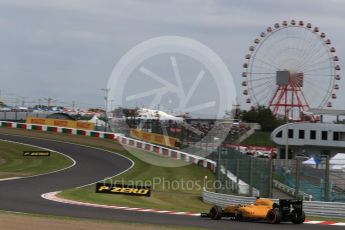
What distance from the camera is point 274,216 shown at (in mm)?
16281

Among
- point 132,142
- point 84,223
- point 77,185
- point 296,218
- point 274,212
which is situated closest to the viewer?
point 84,223

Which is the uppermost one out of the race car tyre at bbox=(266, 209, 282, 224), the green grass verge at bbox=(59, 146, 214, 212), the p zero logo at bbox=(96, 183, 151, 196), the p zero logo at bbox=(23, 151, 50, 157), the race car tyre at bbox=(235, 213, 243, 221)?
the race car tyre at bbox=(266, 209, 282, 224)

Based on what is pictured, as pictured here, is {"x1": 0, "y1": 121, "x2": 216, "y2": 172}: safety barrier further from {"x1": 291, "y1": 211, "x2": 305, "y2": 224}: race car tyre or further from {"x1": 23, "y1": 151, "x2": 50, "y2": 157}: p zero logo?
{"x1": 291, "y1": 211, "x2": 305, "y2": 224}: race car tyre

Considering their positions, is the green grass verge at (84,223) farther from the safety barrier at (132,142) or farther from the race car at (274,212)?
the safety barrier at (132,142)

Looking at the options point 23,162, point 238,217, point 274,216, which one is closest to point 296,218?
point 274,216

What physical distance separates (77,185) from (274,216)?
57.0ft

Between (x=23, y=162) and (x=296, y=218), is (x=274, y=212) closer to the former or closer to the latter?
(x=296, y=218)

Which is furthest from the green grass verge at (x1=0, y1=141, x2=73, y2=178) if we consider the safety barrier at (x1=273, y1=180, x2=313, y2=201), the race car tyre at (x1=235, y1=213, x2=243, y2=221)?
the race car tyre at (x1=235, y1=213, x2=243, y2=221)

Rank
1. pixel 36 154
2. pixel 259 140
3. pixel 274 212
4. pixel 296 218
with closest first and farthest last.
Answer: pixel 274 212 < pixel 296 218 < pixel 36 154 < pixel 259 140

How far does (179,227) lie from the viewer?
14.8 m

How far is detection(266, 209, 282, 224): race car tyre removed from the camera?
53.2ft

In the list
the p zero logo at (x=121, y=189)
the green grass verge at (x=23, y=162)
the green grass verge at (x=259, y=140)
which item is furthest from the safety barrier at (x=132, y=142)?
the green grass verge at (x=259, y=140)

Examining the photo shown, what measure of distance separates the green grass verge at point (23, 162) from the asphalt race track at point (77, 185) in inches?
50.6

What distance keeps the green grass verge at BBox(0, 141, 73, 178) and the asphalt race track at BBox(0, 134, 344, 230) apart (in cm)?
129
